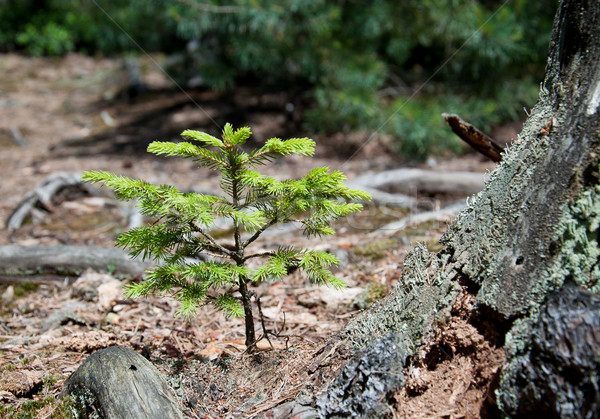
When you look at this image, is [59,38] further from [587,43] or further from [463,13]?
[587,43]

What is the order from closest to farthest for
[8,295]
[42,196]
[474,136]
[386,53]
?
[474,136]
[8,295]
[42,196]
[386,53]

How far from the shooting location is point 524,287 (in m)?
1.50

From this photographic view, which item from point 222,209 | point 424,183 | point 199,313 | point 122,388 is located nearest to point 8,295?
point 199,313

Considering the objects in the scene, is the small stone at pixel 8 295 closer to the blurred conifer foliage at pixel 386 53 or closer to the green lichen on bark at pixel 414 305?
the green lichen on bark at pixel 414 305

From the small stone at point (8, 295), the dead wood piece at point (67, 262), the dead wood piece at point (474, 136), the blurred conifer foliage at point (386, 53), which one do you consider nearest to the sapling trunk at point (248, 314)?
the dead wood piece at point (474, 136)

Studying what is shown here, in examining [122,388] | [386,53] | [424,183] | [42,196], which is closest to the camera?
[122,388]

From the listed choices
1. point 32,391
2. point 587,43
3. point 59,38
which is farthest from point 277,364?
point 59,38

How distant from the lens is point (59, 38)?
1220cm

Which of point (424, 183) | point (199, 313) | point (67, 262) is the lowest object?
point (67, 262)

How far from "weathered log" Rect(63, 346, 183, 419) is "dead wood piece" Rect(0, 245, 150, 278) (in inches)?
56.2

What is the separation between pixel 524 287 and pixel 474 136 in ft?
3.65

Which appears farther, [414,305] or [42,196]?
[42,196]

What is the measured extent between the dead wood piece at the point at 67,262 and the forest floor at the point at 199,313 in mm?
59

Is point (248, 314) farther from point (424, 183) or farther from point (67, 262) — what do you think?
point (424, 183)
